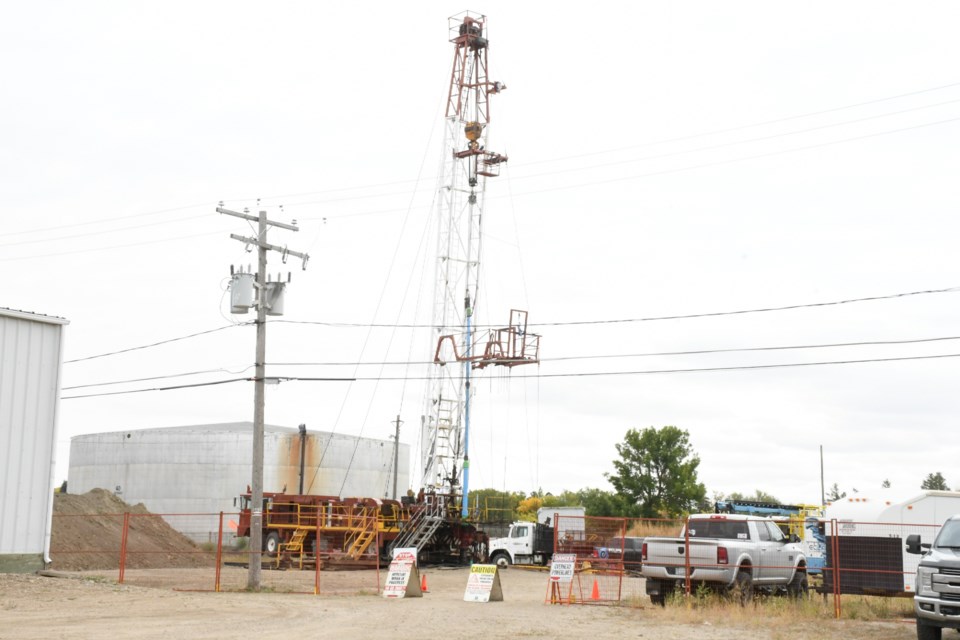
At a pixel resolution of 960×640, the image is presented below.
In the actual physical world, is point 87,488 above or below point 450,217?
below

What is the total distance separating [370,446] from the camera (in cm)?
6419

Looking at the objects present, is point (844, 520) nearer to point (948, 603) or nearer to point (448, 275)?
point (948, 603)

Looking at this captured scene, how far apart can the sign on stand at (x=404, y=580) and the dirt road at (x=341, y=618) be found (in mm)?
430

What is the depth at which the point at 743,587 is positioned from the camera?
22.0 metres

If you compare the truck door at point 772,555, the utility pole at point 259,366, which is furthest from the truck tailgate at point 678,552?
the utility pole at point 259,366

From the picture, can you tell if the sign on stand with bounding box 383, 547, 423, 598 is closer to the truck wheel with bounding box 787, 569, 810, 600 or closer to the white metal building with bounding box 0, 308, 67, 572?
the truck wheel with bounding box 787, 569, 810, 600

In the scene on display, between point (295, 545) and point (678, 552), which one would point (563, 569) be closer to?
point (678, 552)

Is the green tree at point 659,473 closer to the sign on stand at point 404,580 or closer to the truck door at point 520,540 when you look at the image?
the truck door at point 520,540

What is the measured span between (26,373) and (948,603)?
2261 centimetres

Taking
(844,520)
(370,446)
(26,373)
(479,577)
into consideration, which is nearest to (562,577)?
(479,577)

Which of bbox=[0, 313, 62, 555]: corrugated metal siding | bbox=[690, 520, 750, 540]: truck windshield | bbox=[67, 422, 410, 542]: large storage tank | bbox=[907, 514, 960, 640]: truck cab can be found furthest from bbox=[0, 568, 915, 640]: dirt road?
bbox=[67, 422, 410, 542]: large storage tank

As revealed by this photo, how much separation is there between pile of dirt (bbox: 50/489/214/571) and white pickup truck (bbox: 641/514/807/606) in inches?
795

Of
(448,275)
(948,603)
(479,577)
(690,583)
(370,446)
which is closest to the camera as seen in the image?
(948,603)

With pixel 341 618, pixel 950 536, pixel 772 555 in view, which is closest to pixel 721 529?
pixel 772 555
